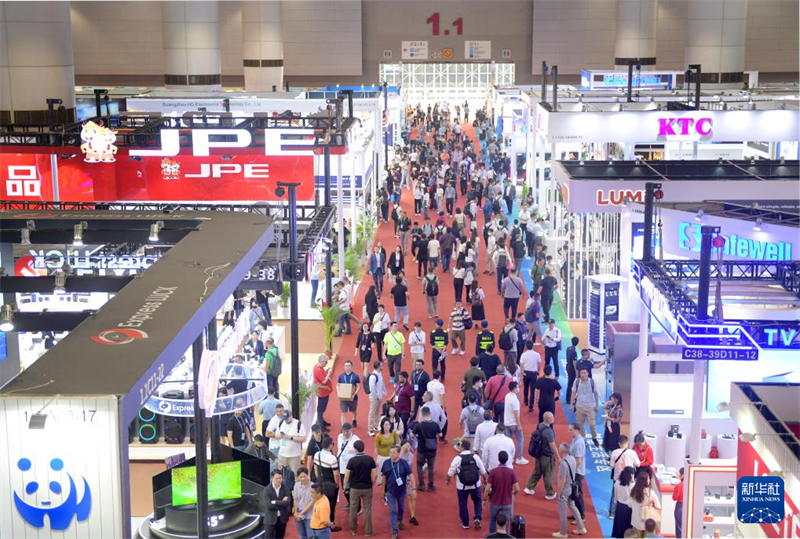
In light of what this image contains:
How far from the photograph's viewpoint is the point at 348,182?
26.2 metres

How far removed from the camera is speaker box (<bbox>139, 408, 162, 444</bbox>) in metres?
14.8

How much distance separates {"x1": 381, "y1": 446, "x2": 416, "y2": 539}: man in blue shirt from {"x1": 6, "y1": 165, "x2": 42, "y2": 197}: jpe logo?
12467 millimetres

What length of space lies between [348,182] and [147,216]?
1313cm

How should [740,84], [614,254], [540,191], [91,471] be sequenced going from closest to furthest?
[91,471] → [614,254] → [540,191] → [740,84]

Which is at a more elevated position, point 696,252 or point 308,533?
point 696,252

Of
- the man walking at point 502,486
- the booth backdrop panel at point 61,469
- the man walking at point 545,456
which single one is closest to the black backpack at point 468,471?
the man walking at point 502,486

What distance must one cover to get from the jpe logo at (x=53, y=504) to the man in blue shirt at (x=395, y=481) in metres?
5.65

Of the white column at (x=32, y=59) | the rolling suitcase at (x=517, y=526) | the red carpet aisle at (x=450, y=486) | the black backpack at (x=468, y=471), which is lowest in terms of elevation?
the red carpet aisle at (x=450, y=486)

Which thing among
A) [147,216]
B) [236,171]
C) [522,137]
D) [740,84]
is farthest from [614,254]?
[740,84]

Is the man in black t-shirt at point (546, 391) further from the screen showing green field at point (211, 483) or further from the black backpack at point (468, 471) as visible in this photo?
the screen showing green field at point (211, 483)

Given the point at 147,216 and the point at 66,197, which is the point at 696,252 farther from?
the point at 66,197

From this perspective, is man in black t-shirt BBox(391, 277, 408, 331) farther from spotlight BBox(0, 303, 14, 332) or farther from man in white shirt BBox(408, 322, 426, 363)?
spotlight BBox(0, 303, 14, 332)

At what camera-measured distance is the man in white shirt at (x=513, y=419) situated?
13797 mm

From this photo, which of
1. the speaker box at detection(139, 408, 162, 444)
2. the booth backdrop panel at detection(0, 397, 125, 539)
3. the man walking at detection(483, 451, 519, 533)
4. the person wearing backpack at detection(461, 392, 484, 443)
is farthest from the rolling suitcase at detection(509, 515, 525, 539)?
the speaker box at detection(139, 408, 162, 444)
